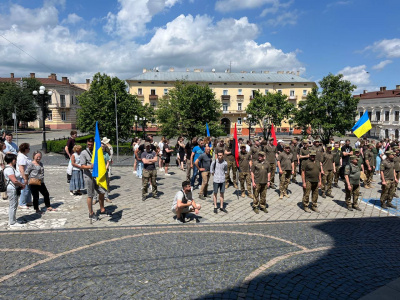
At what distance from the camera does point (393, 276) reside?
17.8 feet

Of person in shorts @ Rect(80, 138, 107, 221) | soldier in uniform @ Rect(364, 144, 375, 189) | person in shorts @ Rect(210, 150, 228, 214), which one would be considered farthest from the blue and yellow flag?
soldier in uniform @ Rect(364, 144, 375, 189)

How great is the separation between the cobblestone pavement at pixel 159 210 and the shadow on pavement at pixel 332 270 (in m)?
1.77

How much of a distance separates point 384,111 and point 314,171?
61.7 m

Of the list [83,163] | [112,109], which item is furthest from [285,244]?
[112,109]

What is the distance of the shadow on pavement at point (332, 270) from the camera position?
484 cm

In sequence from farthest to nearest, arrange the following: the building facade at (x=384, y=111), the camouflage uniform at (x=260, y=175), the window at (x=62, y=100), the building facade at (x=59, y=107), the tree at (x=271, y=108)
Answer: the window at (x=62, y=100)
the building facade at (x=59, y=107)
the building facade at (x=384, y=111)
the tree at (x=271, y=108)
the camouflage uniform at (x=260, y=175)

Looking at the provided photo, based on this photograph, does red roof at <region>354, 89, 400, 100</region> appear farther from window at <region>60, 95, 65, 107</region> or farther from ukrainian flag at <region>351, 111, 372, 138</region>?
window at <region>60, 95, 65, 107</region>

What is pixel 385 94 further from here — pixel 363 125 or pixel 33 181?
pixel 33 181

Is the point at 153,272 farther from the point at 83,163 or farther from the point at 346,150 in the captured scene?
the point at 346,150

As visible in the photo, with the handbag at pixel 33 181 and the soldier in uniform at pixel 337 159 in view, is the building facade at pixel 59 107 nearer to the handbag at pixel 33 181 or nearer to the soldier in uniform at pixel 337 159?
the handbag at pixel 33 181

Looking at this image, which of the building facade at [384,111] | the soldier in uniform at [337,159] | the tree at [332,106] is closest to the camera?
the soldier in uniform at [337,159]

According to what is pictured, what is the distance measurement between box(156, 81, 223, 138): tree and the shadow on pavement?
21549mm

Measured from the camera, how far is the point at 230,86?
6862cm

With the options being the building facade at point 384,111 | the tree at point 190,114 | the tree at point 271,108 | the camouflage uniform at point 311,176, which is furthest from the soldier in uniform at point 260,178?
the building facade at point 384,111
